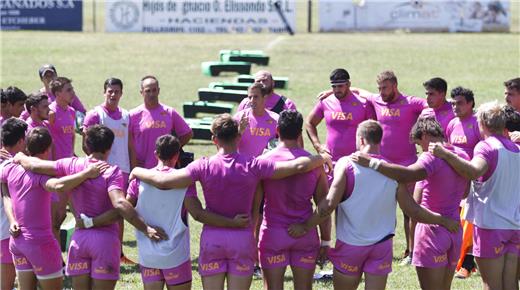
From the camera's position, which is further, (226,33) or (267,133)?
(226,33)

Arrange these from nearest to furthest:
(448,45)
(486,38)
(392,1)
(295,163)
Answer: (295,163)
(448,45)
(486,38)
(392,1)

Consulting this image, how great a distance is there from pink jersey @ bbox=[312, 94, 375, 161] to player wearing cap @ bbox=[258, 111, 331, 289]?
3331 mm

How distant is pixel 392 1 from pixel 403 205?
1471 inches

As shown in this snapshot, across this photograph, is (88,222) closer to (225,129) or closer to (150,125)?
(225,129)

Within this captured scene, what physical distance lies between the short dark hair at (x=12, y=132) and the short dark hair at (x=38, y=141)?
401 mm

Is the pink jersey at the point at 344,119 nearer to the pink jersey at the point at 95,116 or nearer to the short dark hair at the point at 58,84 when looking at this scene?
the pink jersey at the point at 95,116

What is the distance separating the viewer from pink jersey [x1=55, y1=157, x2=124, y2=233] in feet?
28.6

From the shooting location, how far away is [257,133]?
1148 cm

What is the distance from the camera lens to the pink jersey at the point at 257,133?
11.5m

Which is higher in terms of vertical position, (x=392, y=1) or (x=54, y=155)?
(x=392, y=1)

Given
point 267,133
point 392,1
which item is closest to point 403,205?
point 267,133

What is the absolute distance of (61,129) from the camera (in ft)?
39.5

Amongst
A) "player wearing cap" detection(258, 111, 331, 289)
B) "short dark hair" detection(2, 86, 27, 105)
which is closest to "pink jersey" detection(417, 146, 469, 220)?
"player wearing cap" detection(258, 111, 331, 289)

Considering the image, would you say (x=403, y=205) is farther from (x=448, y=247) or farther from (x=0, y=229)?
(x=0, y=229)
